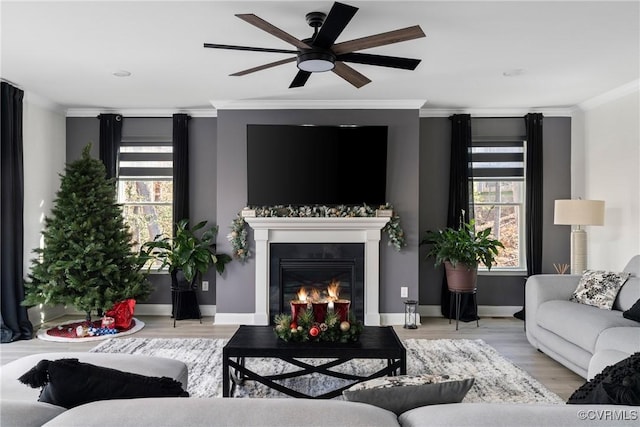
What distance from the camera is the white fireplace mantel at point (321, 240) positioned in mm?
5406

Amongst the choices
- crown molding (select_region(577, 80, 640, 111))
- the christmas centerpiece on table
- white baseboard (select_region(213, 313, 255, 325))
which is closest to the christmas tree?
white baseboard (select_region(213, 313, 255, 325))

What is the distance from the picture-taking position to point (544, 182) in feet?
19.7

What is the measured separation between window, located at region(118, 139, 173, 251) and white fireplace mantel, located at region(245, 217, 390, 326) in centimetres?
141

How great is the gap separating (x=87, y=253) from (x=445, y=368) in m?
3.80

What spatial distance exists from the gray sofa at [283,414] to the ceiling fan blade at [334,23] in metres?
1.92

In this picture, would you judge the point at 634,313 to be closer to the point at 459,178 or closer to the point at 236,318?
the point at 459,178

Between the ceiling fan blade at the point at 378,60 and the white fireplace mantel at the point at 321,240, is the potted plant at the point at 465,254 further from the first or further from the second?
the ceiling fan blade at the point at 378,60

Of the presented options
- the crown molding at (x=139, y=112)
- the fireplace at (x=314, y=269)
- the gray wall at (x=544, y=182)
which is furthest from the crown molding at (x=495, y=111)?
the crown molding at (x=139, y=112)

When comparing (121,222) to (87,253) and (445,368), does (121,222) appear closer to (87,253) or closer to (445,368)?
(87,253)

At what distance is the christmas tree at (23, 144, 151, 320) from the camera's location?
495 centimetres

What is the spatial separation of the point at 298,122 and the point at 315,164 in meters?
0.60

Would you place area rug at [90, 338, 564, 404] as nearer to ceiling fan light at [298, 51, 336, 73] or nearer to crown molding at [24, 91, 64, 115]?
ceiling fan light at [298, 51, 336, 73]

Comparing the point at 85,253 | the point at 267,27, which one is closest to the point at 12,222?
the point at 85,253

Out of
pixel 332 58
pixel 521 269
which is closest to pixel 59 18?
pixel 332 58
